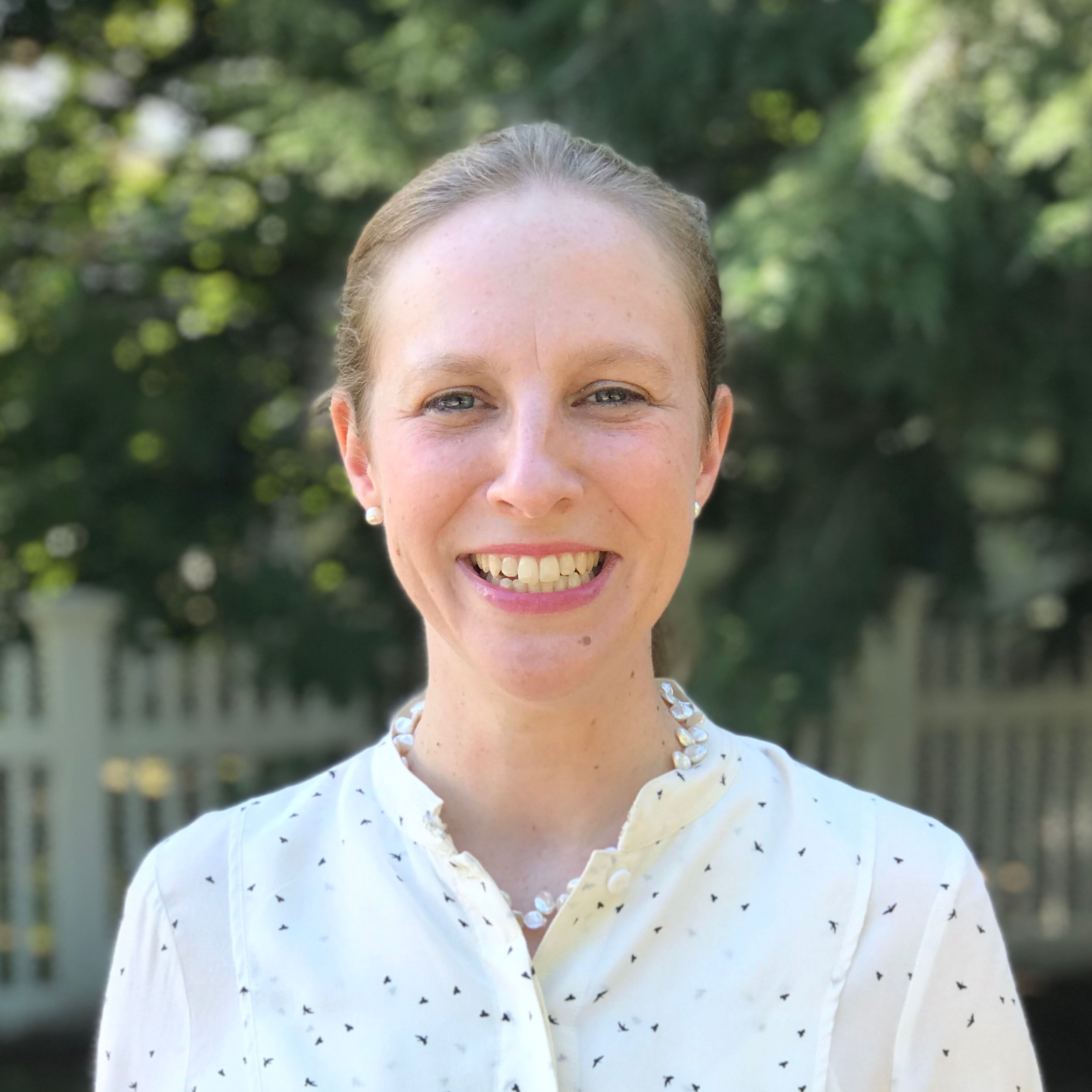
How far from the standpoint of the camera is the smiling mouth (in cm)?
Result: 121

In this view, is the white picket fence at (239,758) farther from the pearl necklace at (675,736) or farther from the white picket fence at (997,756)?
the pearl necklace at (675,736)

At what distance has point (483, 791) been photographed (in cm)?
134

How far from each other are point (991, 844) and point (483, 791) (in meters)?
4.59

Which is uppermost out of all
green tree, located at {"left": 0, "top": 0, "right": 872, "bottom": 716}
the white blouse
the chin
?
green tree, located at {"left": 0, "top": 0, "right": 872, "bottom": 716}

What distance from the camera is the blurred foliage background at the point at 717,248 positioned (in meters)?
3.00

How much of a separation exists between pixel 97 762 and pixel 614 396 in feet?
13.3

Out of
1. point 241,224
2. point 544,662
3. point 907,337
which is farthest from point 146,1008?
point 241,224

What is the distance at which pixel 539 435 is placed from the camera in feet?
3.88

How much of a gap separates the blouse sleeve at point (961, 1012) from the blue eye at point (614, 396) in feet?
1.83

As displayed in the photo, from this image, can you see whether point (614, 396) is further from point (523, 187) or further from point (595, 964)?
point (595, 964)

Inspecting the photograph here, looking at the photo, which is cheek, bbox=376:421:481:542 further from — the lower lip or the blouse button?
the blouse button

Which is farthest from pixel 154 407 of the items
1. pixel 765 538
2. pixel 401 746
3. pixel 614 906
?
pixel 614 906

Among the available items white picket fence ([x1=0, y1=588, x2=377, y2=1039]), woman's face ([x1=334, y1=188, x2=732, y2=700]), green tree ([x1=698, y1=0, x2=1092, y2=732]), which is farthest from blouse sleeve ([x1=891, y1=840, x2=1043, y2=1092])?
white picket fence ([x1=0, y1=588, x2=377, y2=1039])

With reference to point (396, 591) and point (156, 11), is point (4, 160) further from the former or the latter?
point (396, 591)
